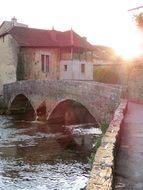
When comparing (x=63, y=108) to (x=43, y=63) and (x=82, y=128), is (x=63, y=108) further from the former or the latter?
(x=43, y=63)

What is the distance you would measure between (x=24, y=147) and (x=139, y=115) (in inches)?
268

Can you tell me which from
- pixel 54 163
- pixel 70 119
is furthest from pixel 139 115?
pixel 70 119

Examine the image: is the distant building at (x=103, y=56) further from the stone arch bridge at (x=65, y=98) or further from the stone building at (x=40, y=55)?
the stone arch bridge at (x=65, y=98)

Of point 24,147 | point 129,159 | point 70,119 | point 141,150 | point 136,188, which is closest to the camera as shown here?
point 136,188

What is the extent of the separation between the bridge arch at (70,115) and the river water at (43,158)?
2.59m

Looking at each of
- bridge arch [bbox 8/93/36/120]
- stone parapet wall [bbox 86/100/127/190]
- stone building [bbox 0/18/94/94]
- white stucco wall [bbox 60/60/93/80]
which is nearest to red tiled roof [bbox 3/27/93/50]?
stone building [bbox 0/18/94/94]

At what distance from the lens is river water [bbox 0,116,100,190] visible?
13493mm

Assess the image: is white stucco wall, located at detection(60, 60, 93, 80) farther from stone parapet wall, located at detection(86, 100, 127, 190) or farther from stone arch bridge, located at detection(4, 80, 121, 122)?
stone parapet wall, located at detection(86, 100, 127, 190)

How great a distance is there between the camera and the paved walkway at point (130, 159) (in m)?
6.80

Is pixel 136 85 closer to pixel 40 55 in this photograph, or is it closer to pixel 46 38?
pixel 40 55

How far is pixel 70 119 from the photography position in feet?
98.0

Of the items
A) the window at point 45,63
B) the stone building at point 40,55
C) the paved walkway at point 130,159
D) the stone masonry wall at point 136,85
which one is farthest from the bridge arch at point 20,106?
the paved walkway at point 130,159

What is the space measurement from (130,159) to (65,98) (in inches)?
703

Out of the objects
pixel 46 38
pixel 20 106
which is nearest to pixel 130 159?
pixel 20 106
